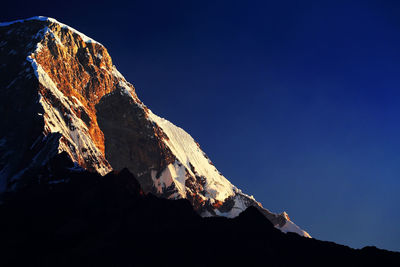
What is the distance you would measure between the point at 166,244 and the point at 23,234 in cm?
Result: 3400

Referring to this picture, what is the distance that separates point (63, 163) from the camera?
642 feet

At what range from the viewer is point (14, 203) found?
17288 cm

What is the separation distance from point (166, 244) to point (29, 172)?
6345 centimetres

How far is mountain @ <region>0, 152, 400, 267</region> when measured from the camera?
147 meters

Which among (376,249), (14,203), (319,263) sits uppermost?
(376,249)

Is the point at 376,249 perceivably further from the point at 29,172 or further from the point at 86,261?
the point at 29,172

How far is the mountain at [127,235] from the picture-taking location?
482ft

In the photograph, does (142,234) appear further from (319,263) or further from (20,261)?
(319,263)

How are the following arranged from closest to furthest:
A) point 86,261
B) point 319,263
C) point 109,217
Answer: point 86,261 → point 319,263 → point 109,217

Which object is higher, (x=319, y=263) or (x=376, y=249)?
(x=376, y=249)

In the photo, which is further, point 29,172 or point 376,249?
point 29,172

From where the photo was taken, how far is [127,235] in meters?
156

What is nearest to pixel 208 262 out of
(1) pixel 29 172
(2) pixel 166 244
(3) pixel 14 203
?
(2) pixel 166 244

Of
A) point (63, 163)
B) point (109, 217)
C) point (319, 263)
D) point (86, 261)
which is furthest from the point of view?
point (63, 163)
